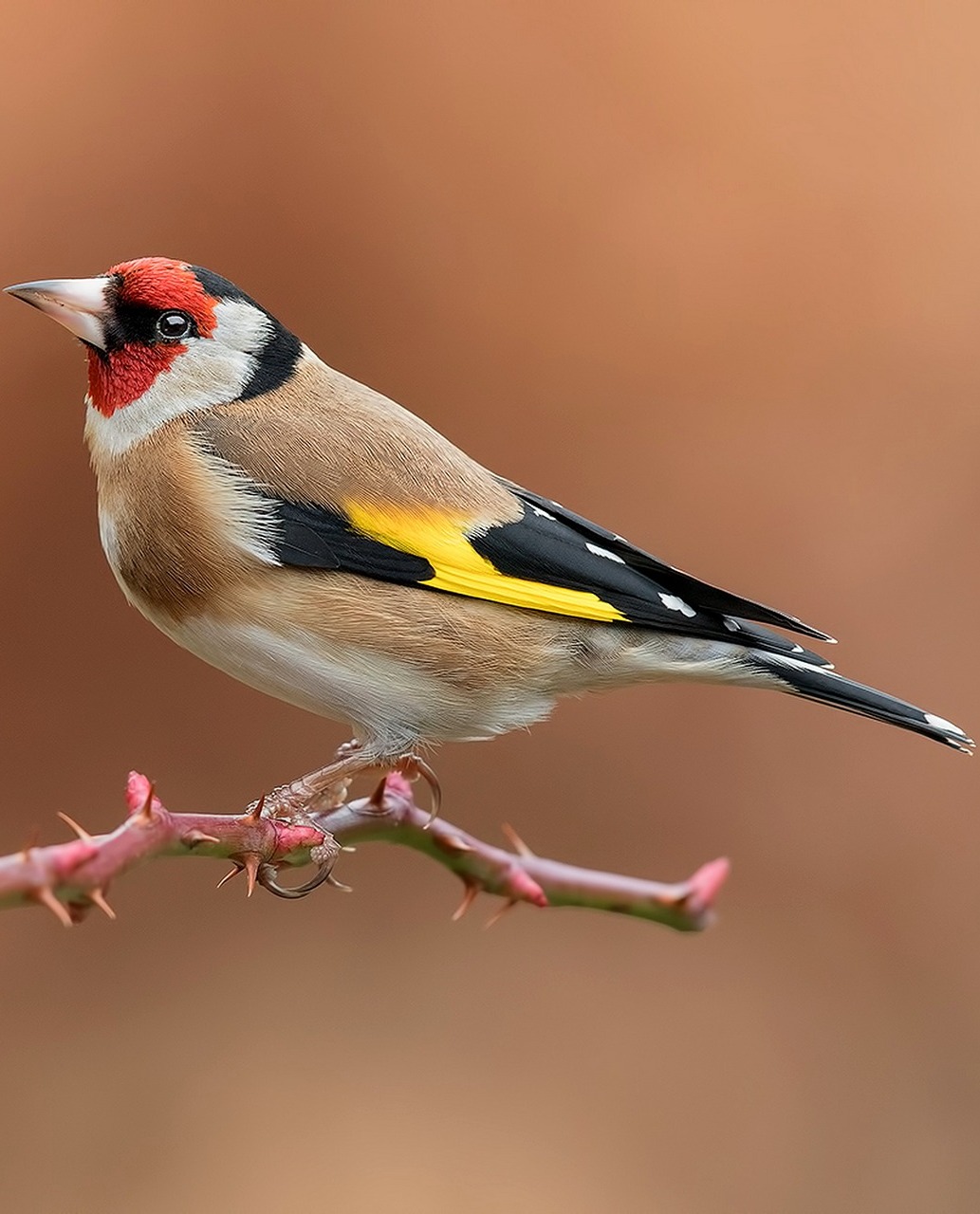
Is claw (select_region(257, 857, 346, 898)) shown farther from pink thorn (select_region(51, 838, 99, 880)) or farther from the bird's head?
pink thorn (select_region(51, 838, 99, 880))

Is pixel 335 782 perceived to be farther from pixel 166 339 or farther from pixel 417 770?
pixel 166 339

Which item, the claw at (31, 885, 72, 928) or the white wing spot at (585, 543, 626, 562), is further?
the white wing spot at (585, 543, 626, 562)

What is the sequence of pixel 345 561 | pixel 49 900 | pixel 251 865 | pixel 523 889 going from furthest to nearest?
pixel 345 561, pixel 523 889, pixel 251 865, pixel 49 900

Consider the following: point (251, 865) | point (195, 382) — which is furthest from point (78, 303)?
point (251, 865)

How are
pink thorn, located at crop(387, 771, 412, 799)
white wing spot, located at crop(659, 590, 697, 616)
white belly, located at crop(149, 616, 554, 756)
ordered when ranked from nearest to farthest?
pink thorn, located at crop(387, 771, 412, 799) < white belly, located at crop(149, 616, 554, 756) < white wing spot, located at crop(659, 590, 697, 616)

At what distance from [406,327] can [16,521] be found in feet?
5.68

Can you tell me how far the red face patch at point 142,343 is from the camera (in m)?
3.23

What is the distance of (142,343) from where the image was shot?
3.26 metres

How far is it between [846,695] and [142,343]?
5.58 ft

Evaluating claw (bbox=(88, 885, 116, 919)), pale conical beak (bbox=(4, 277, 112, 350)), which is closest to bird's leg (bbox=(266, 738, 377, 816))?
pale conical beak (bbox=(4, 277, 112, 350))

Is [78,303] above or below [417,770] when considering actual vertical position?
above

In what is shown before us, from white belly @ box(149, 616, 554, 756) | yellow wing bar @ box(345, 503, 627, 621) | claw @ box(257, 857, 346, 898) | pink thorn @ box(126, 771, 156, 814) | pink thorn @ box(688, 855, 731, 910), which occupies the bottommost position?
claw @ box(257, 857, 346, 898)

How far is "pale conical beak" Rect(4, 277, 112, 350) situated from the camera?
3016 millimetres

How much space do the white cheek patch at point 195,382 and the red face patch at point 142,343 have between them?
0.7 inches
